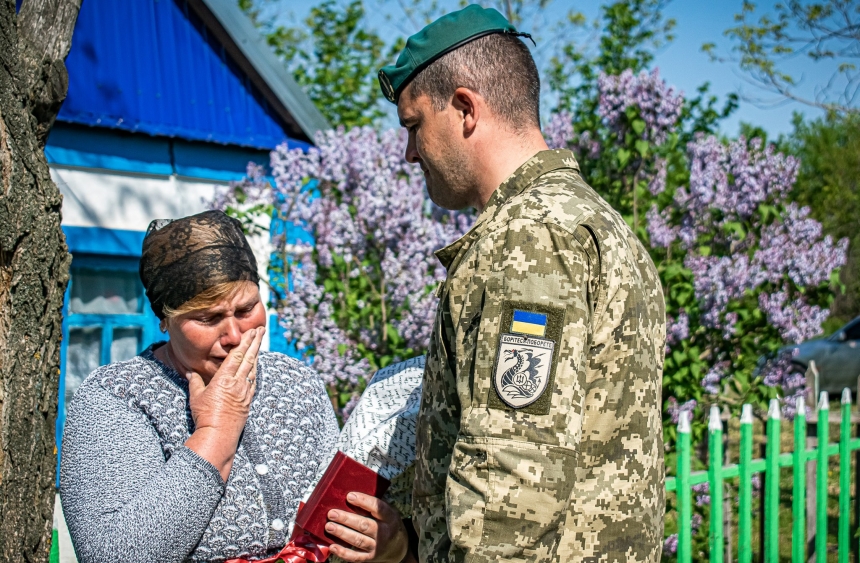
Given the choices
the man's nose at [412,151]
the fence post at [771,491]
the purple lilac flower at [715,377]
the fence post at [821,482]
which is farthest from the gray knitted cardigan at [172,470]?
the fence post at [821,482]

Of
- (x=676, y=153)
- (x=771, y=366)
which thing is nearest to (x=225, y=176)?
(x=676, y=153)

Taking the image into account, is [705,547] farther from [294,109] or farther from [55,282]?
[294,109]

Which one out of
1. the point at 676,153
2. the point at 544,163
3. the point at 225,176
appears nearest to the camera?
the point at 544,163

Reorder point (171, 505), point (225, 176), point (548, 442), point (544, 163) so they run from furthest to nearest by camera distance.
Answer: point (225, 176) < point (171, 505) < point (544, 163) < point (548, 442)

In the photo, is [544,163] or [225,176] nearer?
[544,163]

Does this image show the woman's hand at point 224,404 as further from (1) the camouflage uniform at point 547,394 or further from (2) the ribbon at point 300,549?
(1) the camouflage uniform at point 547,394

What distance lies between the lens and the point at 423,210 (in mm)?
5266

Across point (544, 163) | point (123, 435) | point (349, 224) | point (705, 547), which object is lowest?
point (705, 547)

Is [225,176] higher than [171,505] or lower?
higher

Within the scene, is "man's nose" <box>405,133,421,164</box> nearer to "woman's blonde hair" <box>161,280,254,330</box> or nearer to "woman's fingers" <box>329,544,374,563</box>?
"woman's blonde hair" <box>161,280,254,330</box>

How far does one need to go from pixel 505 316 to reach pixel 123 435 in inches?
48.4

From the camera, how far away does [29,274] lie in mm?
2262

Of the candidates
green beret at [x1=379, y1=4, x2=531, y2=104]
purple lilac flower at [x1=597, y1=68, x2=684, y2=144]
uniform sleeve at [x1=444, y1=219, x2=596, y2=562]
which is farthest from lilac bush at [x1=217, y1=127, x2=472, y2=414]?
uniform sleeve at [x1=444, y1=219, x2=596, y2=562]

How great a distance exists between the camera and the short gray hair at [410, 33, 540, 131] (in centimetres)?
190
